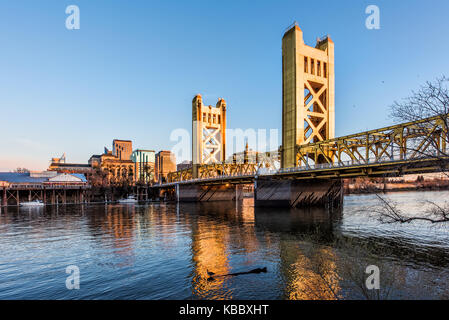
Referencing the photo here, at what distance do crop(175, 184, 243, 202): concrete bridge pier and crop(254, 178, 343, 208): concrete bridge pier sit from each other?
36.6 meters

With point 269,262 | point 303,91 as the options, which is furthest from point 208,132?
point 269,262

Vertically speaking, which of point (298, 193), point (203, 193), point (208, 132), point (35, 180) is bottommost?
point (203, 193)

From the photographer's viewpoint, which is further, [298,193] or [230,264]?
[298,193]

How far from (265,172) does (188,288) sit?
49810 mm

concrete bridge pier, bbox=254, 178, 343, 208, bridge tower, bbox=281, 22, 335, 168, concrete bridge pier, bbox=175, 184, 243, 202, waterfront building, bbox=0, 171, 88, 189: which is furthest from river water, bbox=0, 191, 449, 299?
waterfront building, bbox=0, 171, 88, 189

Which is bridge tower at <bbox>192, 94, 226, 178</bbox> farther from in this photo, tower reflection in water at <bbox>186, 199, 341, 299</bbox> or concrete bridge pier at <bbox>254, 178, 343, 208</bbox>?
tower reflection in water at <bbox>186, 199, 341, 299</bbox>

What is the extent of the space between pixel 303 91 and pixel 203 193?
163 feet

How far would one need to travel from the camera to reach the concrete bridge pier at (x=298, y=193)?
55969 mm

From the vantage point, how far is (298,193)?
5625 cm

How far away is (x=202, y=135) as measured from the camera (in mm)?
108875

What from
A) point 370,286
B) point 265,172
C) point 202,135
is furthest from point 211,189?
point 370,286

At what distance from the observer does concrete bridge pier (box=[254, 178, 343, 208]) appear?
5597 centimetres

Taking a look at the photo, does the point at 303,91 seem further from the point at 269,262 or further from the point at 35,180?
the point at 35,180

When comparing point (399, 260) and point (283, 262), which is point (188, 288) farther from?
point (399, 260)
